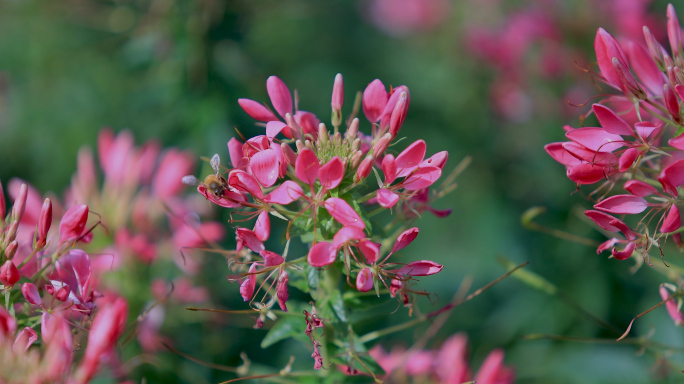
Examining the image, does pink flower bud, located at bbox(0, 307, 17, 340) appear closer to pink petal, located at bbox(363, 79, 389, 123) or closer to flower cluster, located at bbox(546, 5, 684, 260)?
pink petal, located at bbox(363, 79, 389, 123)

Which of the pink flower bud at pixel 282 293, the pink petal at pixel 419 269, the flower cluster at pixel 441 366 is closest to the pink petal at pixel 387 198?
the pink petal at pixel 419 269

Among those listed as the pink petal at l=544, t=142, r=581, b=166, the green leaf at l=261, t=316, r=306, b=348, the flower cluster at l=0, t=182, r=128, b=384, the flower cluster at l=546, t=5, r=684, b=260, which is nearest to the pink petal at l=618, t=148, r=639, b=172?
the flower cluster at l=546, t=5, r=684, b=260

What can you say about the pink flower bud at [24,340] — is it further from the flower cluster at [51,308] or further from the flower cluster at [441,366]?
the flower cluster at [441,366]

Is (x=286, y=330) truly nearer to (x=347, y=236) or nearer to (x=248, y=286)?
(x=248, y=286)

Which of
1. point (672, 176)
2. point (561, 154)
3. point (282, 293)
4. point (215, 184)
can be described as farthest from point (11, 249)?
point (672, 176)

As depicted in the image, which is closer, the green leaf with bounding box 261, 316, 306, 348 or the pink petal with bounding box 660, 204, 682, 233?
the pink petal with bounding box 660, 204, 682, 233

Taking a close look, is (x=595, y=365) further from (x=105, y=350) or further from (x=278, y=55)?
(x=278, y=55)
